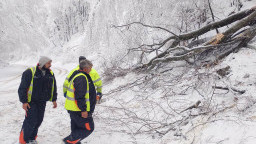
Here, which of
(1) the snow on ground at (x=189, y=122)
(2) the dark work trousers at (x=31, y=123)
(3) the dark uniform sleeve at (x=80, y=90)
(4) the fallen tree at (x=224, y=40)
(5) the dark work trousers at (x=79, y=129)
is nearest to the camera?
(1) the snow on ground at (x=189, y=122)

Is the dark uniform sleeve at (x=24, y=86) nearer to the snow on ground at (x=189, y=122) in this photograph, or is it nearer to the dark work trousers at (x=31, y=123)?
the dark work trousers at (x=31, y=123)

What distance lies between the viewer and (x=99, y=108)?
5031 millimetres

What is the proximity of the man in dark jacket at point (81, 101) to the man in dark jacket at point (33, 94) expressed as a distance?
0.54 m

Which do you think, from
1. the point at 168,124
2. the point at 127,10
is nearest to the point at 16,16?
the point at 127,10

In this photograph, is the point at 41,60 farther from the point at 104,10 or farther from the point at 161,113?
the point at 104,10

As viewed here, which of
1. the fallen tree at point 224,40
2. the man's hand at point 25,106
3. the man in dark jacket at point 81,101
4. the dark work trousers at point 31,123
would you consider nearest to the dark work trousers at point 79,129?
the man in dark jacket at point 81,101

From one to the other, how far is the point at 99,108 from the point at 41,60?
2.23 metres

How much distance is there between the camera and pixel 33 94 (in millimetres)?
3205

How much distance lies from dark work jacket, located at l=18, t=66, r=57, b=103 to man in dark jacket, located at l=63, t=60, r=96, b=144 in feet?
1.74

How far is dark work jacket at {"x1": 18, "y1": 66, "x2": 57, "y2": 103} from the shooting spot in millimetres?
3096

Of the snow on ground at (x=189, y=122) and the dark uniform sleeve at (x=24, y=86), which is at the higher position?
the dark uniform sleeve at (x=24, y=86)

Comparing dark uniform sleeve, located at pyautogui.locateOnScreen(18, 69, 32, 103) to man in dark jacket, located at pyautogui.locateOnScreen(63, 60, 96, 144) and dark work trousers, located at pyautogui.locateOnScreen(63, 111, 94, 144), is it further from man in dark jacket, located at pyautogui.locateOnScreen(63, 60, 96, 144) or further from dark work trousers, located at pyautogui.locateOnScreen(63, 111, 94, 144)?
dark work trousers, located at pyautogui.locateOnScreen(63, 111, 94, 144)

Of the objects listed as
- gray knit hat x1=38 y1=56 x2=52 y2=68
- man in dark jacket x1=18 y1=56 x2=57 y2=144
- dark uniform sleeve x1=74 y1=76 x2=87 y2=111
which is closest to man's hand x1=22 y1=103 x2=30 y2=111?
man in dark jacket x1=18 y1=56 x2=57 y2=144

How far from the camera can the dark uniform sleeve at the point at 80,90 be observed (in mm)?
2887
